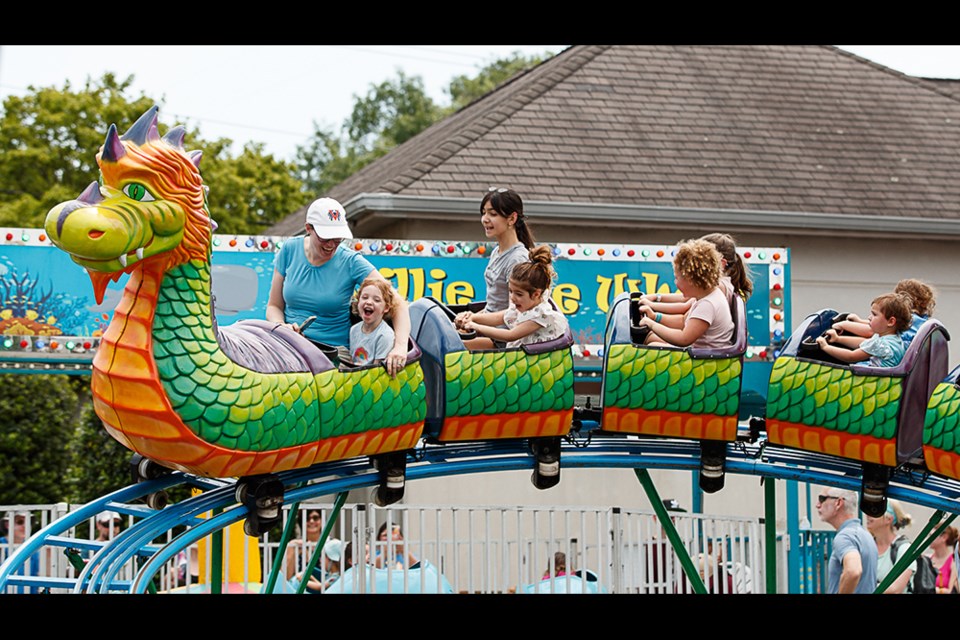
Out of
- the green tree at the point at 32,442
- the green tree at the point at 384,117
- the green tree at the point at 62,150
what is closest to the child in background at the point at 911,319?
the green tree at the point at 32,442

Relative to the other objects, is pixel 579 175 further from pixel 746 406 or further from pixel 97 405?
pixel 97 405

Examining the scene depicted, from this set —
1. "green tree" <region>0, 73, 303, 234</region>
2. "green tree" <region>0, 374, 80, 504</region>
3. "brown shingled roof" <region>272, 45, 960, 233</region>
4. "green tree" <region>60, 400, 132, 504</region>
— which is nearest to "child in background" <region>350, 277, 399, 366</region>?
"brown shingled roof" <region>272, 45, 960, 233</region>

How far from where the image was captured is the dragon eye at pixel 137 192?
17.0 feet

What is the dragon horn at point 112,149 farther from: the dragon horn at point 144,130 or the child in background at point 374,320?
the child in background at point 374,320

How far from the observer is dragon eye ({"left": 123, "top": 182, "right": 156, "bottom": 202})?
17.0 ft

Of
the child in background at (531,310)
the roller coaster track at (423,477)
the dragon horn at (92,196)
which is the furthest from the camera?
the child in background at (531,310)

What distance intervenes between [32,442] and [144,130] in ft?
36.0

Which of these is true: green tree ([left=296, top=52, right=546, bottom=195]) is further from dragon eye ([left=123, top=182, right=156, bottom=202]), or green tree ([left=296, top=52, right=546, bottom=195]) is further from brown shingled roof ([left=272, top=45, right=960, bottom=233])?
dragon eye ([left=123, top=182, right=156, bottom=202])

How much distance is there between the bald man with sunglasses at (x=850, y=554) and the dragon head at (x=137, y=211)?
411 cm

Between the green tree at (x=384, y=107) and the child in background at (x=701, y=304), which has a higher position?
the green tree at (x=384, y=107)

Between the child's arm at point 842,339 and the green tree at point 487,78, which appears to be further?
the green tree at point 487,78

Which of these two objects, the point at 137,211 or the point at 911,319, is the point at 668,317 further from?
the point at 137,211

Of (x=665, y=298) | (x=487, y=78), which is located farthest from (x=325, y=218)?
(x=487, y=78)
